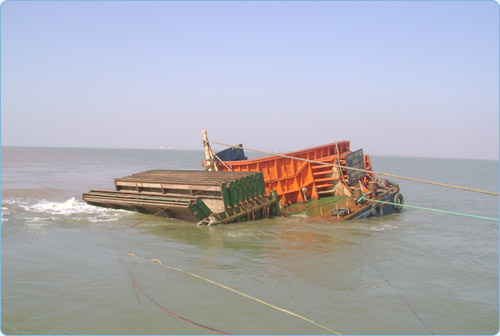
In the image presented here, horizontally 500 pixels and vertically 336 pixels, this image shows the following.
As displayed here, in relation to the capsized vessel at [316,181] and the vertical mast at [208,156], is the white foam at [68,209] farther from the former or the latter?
the capsized vessel at [316,181]

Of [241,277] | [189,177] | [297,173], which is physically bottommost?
[241,277]

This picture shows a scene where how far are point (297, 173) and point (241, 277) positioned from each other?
10470mm

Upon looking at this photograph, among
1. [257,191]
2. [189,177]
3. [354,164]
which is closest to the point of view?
[257,191]

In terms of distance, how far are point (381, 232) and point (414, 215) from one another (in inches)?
249

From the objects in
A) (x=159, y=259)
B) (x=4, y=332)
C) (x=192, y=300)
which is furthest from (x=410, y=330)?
(x=4, y=332)

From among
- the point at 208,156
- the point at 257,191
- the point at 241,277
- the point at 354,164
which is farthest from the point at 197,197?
the point at 354,164

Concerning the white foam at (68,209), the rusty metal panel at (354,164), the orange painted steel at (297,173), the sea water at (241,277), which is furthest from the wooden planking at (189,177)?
the rusty metal panel at (354,164)

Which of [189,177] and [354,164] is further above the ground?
[189,177]

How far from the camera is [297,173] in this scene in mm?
18547

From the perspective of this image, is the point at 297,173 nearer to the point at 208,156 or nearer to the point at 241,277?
the point at 208,156

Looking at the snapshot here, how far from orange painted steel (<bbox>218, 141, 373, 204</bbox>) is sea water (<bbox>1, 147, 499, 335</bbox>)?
330 centimetres

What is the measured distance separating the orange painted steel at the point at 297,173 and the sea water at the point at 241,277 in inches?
130

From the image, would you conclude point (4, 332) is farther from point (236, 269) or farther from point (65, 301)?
point (236, 269)

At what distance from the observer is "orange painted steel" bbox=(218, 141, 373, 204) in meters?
18.2
